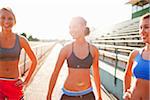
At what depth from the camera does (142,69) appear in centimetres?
236

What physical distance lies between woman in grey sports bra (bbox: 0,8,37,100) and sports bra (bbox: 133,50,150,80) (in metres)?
1.21

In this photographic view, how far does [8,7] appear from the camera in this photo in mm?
3000

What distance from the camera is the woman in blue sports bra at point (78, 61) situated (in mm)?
2725

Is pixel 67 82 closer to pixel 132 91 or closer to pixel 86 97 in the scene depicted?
pixel 86 97

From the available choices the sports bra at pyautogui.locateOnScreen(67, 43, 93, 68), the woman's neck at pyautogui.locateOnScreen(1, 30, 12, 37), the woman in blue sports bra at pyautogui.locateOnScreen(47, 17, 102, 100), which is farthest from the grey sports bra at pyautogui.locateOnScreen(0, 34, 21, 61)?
the sports bra at pyautogui.locateOnScreen(67, 43, 93, 68)

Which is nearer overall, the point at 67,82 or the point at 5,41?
the point at 67,82

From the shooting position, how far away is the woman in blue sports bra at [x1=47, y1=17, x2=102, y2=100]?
2.72 m

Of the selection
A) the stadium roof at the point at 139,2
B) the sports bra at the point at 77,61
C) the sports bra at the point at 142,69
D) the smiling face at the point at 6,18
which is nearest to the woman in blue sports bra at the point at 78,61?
the sports bra at the point at 77,61

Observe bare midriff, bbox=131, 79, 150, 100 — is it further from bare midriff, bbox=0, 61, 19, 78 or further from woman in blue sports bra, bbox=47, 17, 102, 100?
bare midriff, bbox=0, 61, 19, 78

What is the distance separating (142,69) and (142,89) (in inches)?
6.8

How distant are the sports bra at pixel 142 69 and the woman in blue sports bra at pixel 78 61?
19.8 inches

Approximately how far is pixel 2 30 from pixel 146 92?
157 centimetres

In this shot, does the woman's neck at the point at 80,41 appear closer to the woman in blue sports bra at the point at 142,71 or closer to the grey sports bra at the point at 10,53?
the woman in blue sports bra at the point at 142,71

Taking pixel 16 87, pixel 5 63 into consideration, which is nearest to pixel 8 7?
pixel 5 63
